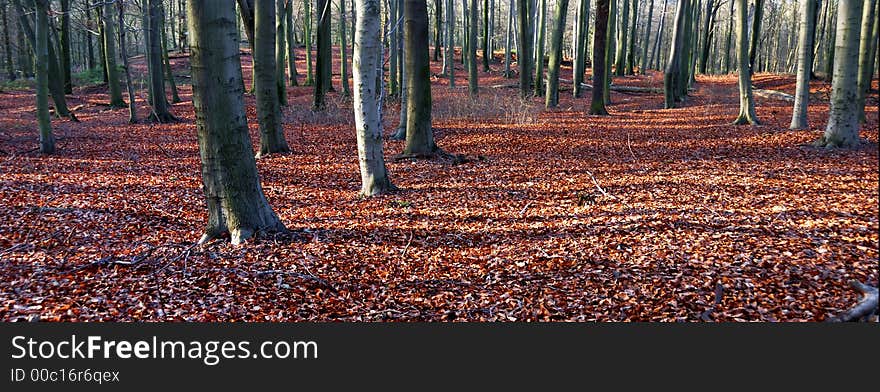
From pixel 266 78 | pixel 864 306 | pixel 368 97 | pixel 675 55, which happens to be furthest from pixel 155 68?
pixel 864 306

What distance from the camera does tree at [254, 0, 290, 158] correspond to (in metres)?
12.4

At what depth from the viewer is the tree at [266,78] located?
1238 cm

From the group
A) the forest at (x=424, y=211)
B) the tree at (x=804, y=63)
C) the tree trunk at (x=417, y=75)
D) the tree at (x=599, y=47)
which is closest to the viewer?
the forest at (x=424, y=211)

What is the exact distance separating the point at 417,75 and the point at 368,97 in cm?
316

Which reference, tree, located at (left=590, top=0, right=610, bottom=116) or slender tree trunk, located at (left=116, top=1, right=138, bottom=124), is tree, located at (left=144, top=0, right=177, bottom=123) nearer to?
slender tree trunk, located at (left=116, top=1, right=138, bottom=124)

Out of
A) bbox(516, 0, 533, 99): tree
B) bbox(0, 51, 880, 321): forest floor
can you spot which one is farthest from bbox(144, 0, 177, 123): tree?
bbox(516, 0, 533, 99): tree

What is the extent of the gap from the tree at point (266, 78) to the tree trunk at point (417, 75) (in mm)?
2970

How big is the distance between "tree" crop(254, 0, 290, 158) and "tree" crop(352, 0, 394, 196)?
178 inches

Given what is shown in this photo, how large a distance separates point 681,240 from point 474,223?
8.77 feet

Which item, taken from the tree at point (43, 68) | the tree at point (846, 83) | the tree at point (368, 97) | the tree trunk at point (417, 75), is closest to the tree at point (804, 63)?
the tree at point (846, 83)

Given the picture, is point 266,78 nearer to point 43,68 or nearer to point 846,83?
point 43,68

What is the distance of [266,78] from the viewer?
42.1ft

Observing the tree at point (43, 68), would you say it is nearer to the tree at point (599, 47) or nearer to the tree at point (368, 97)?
the tree at point (368, 97)

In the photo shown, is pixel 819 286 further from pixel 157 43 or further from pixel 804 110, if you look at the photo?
pixel 157 43
